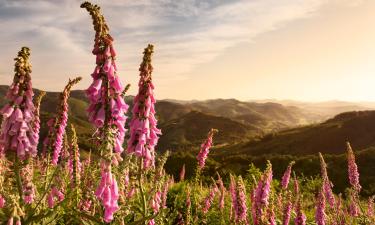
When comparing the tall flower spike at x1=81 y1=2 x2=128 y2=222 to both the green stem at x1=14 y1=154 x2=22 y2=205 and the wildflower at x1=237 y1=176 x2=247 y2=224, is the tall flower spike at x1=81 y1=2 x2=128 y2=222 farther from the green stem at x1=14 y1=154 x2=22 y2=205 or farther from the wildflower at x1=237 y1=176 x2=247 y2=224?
the wildflower at x1=237 y1=176 x2=247 y2=224

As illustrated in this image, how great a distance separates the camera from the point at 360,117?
10238 cm

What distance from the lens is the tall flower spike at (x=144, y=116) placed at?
4.85 metres

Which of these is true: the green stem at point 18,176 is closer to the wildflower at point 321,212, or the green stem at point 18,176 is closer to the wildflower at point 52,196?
the wildflower at point 52,196

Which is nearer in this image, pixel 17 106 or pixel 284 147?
pixel 17 106

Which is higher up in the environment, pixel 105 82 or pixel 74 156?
pixel 105 82

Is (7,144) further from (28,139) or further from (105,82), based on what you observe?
(105,82)

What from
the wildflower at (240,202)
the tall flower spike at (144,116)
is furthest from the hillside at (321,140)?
the tall flower spike at (144,116)

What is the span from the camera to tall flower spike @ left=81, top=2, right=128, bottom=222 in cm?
410

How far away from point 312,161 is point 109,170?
42268mm

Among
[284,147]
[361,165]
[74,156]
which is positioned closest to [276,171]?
[361,165]

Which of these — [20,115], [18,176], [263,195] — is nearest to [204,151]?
[263,195]

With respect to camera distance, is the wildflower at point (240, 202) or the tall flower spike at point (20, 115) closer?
the tall flower spike at point (20, 115)

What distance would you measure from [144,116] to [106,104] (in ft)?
2.65

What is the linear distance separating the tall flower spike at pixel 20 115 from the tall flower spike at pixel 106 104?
691mm
